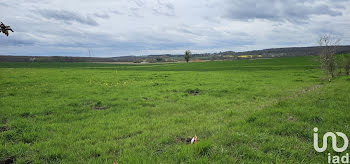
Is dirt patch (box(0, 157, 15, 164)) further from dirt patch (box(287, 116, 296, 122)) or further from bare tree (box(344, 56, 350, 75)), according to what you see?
bare tree (box(344, 56, 350, 75))

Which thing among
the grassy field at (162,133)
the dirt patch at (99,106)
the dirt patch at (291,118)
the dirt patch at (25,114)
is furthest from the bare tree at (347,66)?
the dirt patch at (25,114)

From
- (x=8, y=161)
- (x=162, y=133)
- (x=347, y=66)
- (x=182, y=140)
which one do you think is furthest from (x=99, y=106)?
(x=347, y=66)

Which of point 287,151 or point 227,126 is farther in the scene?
point 227,126

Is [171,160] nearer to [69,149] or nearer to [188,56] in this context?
[69,149]

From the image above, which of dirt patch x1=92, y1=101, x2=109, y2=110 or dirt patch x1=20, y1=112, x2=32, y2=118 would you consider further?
dirt patch x1=92, y1=101, x2=109, y2=110

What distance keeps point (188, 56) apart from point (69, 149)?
126m

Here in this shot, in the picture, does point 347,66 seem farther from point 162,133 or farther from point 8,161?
point 8,161

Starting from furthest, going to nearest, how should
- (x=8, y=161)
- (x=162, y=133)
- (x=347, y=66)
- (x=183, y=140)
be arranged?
(x=347, y=66)
(x=162, y=133)
(x=183, y=140)
(x=8, y=161)

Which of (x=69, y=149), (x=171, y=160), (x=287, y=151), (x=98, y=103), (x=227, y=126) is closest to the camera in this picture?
(x=171, y=160)

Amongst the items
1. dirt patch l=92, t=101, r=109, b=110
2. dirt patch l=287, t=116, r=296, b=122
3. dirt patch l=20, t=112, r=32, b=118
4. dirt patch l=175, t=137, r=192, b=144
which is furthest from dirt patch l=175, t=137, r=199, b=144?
dirt patch l=20, t=112, r=32, b=118

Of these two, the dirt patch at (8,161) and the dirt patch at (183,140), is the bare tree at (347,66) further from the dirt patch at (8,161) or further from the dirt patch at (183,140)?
the dirt patch at (8,161)

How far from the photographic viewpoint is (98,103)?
37.6ft

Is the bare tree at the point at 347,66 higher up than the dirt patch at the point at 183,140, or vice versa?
the bare tree at the point at 347,66

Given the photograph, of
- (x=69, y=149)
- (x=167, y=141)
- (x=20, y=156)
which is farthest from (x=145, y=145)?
(x=20, y=156)
